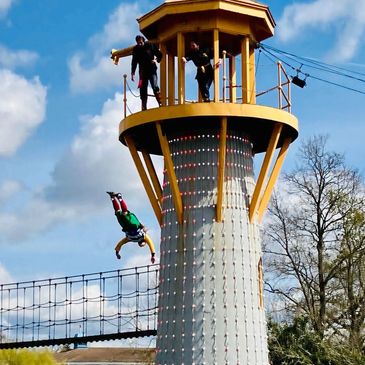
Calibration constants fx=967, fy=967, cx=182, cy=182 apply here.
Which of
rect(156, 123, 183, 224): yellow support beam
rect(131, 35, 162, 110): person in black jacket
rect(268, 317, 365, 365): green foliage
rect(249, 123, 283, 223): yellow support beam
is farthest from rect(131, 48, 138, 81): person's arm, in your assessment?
rect(268, 317, 365, 365): green foliage

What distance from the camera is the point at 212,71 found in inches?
844

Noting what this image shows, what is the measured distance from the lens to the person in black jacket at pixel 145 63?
2191 cm

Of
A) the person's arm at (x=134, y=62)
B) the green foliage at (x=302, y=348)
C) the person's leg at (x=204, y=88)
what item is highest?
the person's arm at (x=134, y=62)

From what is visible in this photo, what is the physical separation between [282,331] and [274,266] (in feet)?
13.7

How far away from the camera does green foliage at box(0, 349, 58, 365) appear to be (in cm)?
4216

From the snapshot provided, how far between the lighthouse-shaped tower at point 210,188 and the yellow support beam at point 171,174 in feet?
0.07

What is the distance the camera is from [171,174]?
20875 millimetres

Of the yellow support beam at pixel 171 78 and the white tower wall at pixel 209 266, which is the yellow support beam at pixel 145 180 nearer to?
the white tower wall at pixel 209 266

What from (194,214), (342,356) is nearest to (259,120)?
(194,214)

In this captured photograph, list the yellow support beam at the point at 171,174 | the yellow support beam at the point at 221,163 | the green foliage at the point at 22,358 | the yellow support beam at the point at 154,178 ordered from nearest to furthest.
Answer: the yellow support beam at the point at 221,163, the yellow support beam at the point at 171,174, the yellow support beam at the point at 154,178, the green foliage at the point at 22,358

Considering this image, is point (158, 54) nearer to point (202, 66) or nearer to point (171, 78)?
point (171, 78)

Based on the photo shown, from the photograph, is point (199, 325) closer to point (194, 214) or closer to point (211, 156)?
point (194, 214)

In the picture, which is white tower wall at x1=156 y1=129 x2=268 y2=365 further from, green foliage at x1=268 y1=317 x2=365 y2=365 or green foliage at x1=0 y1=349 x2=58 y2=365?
green foliage at x1=0 y1=349 x2=58 y2=365

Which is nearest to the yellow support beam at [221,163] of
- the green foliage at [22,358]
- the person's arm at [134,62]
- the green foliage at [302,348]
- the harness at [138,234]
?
the harness at [138,234]
